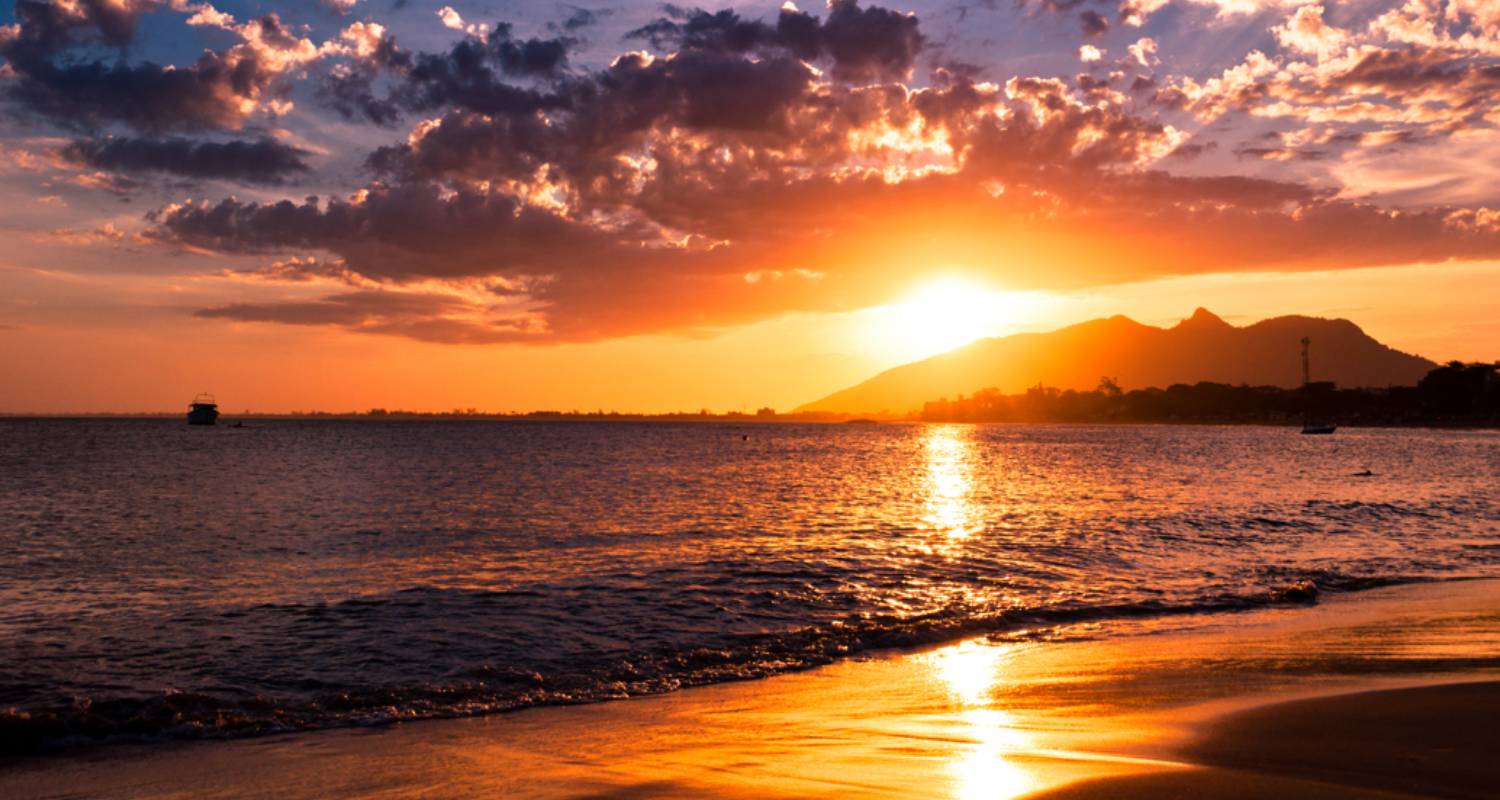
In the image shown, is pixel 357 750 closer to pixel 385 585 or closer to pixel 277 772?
pixel 277 772

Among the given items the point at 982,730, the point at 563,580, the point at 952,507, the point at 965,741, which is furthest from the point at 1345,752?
the point at 952,507

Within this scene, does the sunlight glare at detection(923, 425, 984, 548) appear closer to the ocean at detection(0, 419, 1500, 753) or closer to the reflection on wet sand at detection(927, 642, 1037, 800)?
the ocean at detection(0, 419, 1500, 753)

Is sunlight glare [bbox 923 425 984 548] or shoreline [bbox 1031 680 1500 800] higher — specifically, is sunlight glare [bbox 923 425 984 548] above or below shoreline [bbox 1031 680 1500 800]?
below

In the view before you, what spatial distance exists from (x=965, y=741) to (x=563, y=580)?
624 inches

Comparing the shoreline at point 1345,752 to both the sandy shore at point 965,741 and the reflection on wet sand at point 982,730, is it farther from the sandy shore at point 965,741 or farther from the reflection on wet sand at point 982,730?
the reflection on wet sand at point 982,730

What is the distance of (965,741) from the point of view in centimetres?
961

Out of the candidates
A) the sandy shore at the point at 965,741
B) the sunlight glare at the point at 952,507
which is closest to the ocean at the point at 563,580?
the sunlight glare at the point at 952,507

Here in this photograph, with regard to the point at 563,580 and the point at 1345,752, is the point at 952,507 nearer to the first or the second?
the point at 563,580

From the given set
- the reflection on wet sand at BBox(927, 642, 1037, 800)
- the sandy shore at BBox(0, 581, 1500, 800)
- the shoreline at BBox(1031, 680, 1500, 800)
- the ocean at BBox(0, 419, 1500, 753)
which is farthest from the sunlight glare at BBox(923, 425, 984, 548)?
the shoreline at BBox(1031, 680, 1500, 800)

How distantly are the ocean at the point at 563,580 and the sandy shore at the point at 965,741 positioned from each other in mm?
1540

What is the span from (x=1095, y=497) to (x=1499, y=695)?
4187 cm

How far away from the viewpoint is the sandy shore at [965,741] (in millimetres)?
7859

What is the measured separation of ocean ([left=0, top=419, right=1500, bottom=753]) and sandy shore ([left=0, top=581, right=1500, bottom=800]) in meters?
1.54

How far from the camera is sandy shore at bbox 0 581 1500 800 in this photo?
7859mm
